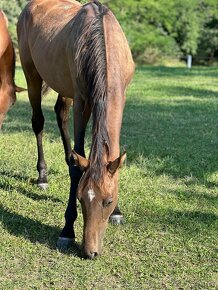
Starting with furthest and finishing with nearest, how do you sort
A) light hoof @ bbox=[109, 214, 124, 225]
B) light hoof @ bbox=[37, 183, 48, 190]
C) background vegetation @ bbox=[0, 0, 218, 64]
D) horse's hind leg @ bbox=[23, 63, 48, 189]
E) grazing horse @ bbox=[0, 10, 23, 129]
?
background vegetation @ bbox=[0, 0, 218, 64]
horse's hind leg @ bbox=[23, 63, 48, 189]
light hoof @ bbox=[37, 183, 48, 190]
grazing horse @ bbox=[0, 10, 23, 129]
light hoof @ bbox=[109, 214, 124, 225]

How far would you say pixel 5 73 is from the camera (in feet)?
15.2

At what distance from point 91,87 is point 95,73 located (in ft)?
0.33

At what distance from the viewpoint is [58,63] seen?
4273 millimetres

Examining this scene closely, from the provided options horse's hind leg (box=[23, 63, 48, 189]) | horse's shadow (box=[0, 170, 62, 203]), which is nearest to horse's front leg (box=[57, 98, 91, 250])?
horse's shadow (box=[0, 170, 62, 203])

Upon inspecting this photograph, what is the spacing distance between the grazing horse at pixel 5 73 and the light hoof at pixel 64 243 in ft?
5.03

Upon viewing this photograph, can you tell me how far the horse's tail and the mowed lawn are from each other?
71cm

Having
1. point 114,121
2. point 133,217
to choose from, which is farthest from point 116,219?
point 114,121

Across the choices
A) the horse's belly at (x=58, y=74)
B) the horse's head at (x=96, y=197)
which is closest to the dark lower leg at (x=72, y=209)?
the horse's head at (x=96, y=197)

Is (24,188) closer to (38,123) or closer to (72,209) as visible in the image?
(38,123)

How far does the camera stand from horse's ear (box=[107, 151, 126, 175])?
312cm

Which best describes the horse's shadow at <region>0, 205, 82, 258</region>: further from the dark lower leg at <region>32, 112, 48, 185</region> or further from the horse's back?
the horse's back

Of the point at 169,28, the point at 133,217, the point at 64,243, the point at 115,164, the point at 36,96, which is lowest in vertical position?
the point at 169,28

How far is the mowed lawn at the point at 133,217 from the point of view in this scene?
3.24 metres

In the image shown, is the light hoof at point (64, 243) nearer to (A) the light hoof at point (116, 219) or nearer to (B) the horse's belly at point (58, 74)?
(A) the light hoof at point (116, 219)
